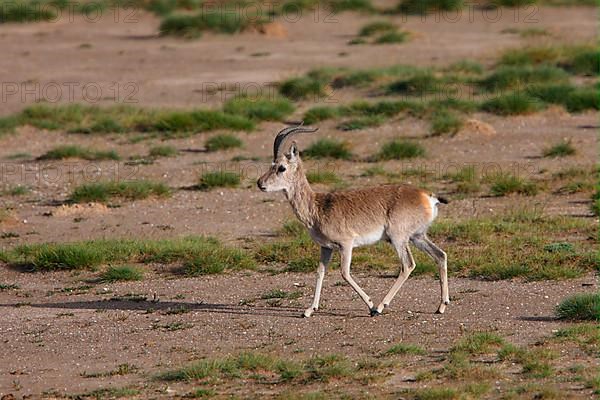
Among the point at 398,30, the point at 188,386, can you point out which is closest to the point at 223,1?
the point at 398,30

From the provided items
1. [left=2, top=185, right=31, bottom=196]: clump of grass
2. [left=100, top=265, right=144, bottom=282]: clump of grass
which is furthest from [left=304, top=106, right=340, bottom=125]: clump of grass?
[left=100, top=265, right=144, bottom=282]: clump of grass

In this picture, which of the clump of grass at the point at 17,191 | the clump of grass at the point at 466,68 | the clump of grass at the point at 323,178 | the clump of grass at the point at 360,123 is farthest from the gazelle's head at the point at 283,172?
the clump of grass at the point at 466,68

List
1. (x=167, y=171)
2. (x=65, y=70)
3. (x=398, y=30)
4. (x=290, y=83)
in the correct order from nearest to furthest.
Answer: (x=167, y=171) → (x=290, y=83) → (x=65, y=70) → (x=398, y=30)

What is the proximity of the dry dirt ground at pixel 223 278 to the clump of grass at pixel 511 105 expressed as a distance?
0.19 m

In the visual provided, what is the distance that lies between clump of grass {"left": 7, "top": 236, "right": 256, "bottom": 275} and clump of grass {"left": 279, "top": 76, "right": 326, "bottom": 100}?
352 inches

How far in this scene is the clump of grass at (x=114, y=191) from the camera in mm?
15609

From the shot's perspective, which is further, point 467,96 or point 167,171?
point 467,96

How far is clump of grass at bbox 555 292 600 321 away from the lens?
10.0 meters

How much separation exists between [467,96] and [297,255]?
9.43 meters

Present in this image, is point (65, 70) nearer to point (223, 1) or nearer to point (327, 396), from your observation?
point (223, 1)

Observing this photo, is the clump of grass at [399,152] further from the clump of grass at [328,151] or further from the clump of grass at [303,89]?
the clump of grass at [303,89]

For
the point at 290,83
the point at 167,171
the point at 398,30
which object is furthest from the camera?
the point at 398,30

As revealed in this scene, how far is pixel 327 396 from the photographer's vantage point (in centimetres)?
841

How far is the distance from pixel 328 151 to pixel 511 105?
364 cm
